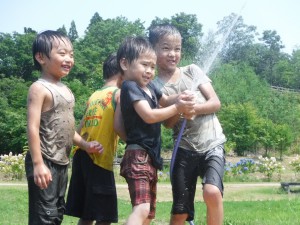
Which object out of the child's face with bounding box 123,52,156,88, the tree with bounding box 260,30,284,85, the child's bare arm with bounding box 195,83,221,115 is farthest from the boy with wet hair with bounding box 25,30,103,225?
the tree with bounding box 260,30,284,85

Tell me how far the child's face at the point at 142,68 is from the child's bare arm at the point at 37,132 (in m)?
0.56

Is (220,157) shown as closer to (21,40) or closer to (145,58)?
(145,58)

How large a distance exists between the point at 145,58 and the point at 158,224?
3895 mm

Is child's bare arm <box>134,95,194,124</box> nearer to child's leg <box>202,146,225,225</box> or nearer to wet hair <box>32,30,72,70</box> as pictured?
child's leg <box>202,146,225,225</box>

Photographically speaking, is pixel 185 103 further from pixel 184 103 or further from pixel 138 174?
pixel 138 174

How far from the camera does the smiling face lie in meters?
3.54

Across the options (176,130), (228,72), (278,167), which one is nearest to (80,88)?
(228,72)

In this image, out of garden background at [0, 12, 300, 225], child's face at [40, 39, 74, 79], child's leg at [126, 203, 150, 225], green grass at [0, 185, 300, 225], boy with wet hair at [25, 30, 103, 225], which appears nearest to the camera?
child's leg at [126, 203, 150, 225]

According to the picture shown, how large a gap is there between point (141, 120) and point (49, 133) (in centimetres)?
60

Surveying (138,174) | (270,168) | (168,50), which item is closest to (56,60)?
(168,50)

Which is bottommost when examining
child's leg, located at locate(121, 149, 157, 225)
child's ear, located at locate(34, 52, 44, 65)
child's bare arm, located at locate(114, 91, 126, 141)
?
child's leg, located at locate(121, 149, 157, 225)

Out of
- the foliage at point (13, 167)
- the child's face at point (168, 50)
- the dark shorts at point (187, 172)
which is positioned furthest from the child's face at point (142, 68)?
the foliage at point (13, 167)

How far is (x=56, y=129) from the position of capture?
11.4 ft

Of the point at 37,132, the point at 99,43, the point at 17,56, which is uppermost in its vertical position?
the point at 99,43
